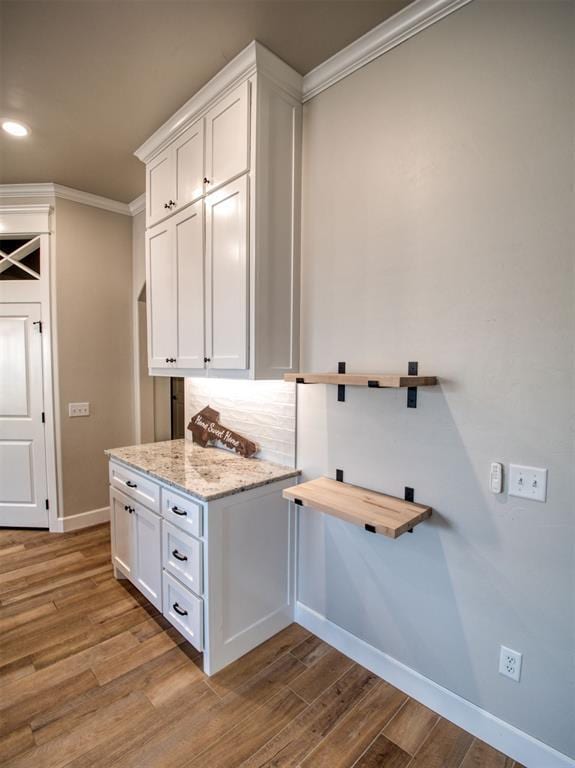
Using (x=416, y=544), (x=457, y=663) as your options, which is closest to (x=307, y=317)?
(x=416, y=544)

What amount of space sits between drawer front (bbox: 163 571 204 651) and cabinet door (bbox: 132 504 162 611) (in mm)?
92

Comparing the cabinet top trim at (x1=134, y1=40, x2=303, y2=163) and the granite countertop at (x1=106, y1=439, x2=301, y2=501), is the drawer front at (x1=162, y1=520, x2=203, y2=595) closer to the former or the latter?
the granite countertop at (x1=106, y1=439, x2=301, y2=501)

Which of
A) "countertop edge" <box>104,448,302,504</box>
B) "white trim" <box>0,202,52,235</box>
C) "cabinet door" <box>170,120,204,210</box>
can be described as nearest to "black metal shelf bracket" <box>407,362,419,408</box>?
"countertop edge" <box>104,448,302,504</box>

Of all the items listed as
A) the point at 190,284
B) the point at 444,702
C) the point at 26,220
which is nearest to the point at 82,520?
the point at 190,284

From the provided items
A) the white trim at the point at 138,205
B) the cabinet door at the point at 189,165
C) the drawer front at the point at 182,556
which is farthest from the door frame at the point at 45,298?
the drawer front at the point at 182,556

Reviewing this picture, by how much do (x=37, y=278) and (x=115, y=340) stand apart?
32.1 inches

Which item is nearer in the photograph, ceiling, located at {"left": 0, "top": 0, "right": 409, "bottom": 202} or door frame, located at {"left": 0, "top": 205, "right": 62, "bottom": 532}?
ceiling, located at {"left": 0, "top": 0, "right": 409, "bottom": 202}

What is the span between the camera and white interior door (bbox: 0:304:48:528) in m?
3.25

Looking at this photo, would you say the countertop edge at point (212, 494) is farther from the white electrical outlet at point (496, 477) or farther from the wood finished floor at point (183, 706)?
the white electrical outlet at point (496, 477)

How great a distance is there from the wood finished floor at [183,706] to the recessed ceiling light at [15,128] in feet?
9.99

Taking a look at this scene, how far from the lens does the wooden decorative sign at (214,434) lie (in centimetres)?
239

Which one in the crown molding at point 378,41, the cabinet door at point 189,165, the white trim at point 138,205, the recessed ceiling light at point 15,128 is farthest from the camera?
the white trim at point 138,205

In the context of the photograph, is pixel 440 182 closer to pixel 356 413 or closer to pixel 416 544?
pixel 356 413

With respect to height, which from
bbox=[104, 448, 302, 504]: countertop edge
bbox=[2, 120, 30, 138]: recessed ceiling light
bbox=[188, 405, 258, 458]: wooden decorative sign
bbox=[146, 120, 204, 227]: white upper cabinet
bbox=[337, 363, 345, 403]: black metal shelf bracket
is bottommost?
bbox=[104, 448, 302, 504]: countertop edge
